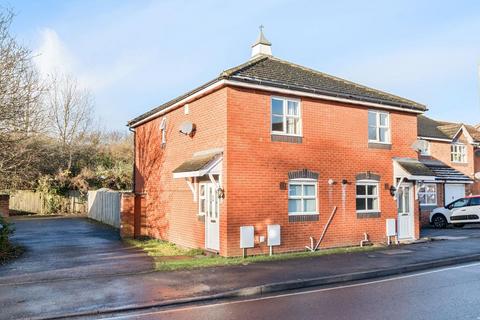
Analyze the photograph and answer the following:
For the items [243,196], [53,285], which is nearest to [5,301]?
[53,285]

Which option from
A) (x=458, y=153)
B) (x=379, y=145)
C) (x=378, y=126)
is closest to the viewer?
(x=379, y=145)

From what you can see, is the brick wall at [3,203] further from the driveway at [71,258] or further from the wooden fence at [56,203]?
the wooden fence at [56,203]

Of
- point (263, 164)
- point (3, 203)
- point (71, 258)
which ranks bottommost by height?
point (71, 258)

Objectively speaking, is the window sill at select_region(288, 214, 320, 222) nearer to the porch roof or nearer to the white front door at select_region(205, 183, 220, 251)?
the white front door at select_region(205, 183, 220, 251)

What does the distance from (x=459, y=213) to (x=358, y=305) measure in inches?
725

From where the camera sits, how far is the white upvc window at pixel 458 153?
28172mm

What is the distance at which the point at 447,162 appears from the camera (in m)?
27.3

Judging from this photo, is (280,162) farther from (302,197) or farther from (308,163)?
(302,197)

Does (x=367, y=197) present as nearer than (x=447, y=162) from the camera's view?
Yes

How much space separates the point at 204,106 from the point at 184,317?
8.40 m

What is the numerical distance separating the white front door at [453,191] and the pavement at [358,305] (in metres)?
18.5

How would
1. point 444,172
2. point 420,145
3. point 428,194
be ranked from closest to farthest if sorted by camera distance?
point 420,145 < point 428,194 < point 444,172

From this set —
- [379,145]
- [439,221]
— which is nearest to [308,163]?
[379,145]

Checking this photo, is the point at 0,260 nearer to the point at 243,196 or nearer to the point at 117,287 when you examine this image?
the point at 117,287
